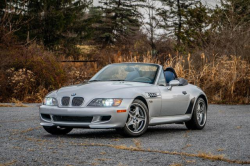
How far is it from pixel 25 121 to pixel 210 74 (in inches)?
435

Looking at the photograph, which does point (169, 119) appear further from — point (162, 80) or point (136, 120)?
point (136, 120)

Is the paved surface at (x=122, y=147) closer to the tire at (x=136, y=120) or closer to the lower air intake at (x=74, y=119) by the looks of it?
the tire at (x=136, y=120)

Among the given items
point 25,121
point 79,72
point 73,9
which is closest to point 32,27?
point 73,9

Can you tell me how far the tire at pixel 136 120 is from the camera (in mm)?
8719

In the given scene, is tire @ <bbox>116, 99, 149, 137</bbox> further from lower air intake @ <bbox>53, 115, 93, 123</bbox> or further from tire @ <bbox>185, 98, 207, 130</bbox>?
tire @ <bbox>185, 98, 207, 130</bbox>

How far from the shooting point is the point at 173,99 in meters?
9.96

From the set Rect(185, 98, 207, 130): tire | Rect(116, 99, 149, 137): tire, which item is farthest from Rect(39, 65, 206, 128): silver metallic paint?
Rect(185, 98, 207, 130): tire

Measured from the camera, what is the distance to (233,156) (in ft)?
22.4

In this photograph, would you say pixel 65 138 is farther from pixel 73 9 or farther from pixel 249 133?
pixel 73 9

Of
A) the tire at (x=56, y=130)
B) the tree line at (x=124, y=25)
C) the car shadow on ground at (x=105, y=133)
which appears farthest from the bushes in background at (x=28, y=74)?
the tire at (x=56, y=130)

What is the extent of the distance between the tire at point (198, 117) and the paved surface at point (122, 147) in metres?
0.15

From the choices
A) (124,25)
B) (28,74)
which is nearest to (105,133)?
(28,74)

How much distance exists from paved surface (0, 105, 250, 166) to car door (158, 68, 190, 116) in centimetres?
44

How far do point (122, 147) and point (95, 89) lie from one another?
5.24 ft
